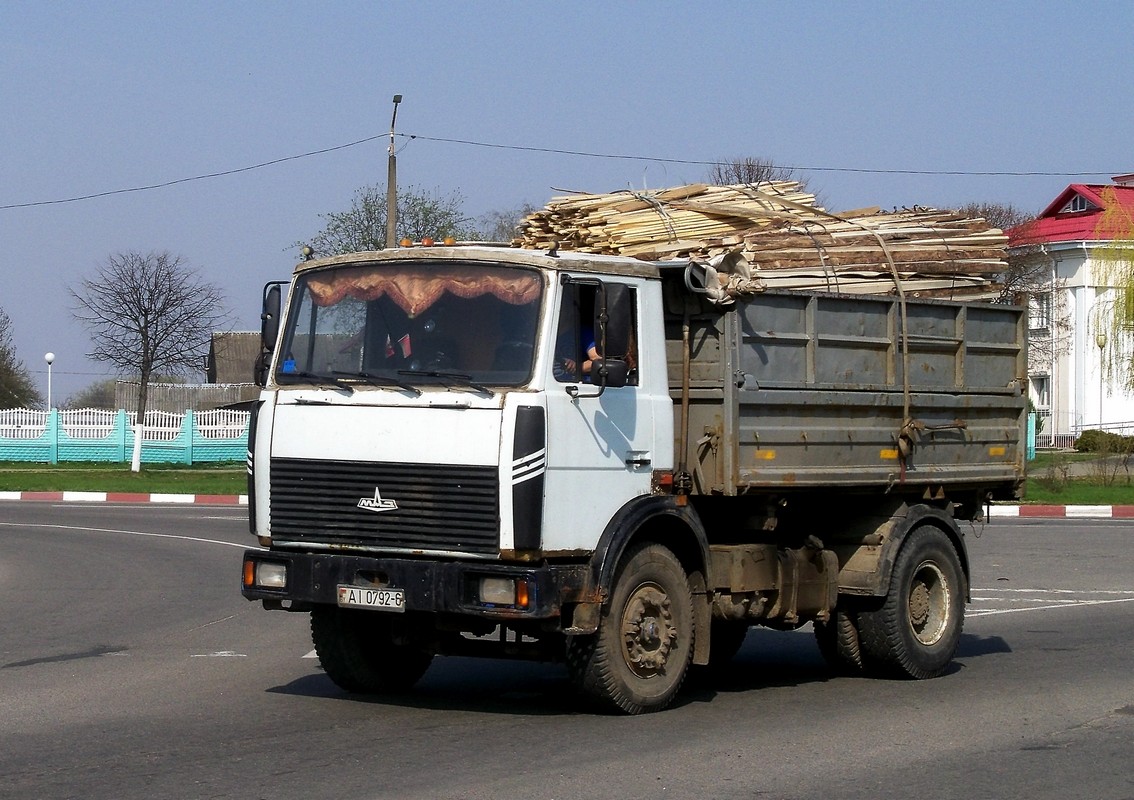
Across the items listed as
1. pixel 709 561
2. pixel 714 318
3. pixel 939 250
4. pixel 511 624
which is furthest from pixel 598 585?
pixel 939 250

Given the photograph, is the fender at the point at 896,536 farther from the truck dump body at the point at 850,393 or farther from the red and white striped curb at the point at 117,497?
the red and white striped curb at the point at 117,497

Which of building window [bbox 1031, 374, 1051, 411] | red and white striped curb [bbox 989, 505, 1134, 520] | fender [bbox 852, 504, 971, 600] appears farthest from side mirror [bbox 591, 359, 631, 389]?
building window [bbox 1031, 374, 1051, 411]

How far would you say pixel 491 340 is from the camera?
784 centimetres

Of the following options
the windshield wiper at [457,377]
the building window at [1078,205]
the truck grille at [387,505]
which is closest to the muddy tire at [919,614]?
the truck grille at [387,505]

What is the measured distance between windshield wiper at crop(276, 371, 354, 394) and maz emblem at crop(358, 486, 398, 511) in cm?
58

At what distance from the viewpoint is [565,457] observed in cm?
775

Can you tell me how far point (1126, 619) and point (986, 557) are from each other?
549cm

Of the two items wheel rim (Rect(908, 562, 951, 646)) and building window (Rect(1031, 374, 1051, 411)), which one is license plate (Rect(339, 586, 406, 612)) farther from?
building window (Rect(1031, 374, 1051, 411))

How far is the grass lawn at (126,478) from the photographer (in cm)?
3338

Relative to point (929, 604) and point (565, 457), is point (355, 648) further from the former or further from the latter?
point (929, 604)

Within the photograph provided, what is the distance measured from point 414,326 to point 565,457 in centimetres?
108

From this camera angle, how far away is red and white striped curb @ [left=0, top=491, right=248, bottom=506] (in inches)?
1182

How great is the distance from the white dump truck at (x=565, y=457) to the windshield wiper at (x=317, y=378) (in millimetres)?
13

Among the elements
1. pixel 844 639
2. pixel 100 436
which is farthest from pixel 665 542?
pixel 100 436
